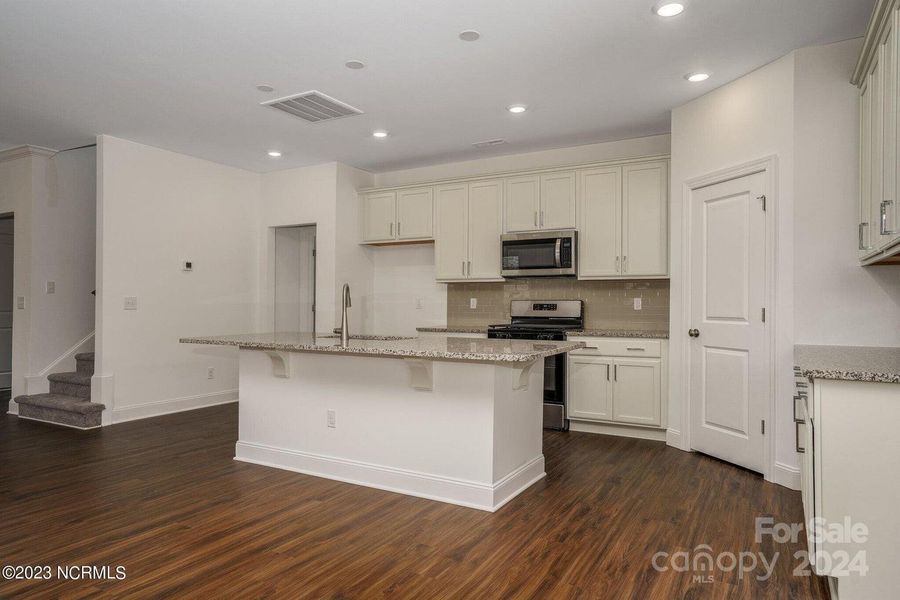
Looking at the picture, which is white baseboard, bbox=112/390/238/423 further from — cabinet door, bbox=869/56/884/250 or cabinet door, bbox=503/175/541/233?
cabinet door, bbox=869/56/884/250

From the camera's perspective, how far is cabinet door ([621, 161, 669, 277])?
480 cm

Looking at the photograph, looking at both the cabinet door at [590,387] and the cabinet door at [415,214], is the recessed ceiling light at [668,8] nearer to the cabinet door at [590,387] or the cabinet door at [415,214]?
the cabinet door at [590,387]

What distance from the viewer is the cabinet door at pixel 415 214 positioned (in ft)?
19.7

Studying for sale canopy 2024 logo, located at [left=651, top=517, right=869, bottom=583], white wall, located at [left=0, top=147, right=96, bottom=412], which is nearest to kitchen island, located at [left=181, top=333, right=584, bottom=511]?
for sale canopy 2024 logo, located at [left=651, top=517, right=869, bottom=583]

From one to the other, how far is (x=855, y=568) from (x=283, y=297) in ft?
19.7

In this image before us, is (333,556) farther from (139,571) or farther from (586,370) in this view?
(586,370)

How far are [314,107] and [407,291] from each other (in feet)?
8.32

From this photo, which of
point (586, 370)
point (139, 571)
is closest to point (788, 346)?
point (586, 370)

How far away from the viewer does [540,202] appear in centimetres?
536

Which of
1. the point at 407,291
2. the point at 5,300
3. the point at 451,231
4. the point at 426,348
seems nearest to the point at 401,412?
the point at 426,348

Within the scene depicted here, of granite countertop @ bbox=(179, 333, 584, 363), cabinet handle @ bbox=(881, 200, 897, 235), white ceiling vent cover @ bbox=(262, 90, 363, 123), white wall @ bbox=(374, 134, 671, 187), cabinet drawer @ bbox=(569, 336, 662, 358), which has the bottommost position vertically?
cabinet drawer @ bbox=(569, 336, 662, 358)

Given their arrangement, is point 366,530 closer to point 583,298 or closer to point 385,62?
point 385,62

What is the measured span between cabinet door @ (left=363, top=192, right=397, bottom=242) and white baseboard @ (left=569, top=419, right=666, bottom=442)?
2.75 m

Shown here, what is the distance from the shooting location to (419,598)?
2174 millimetres
